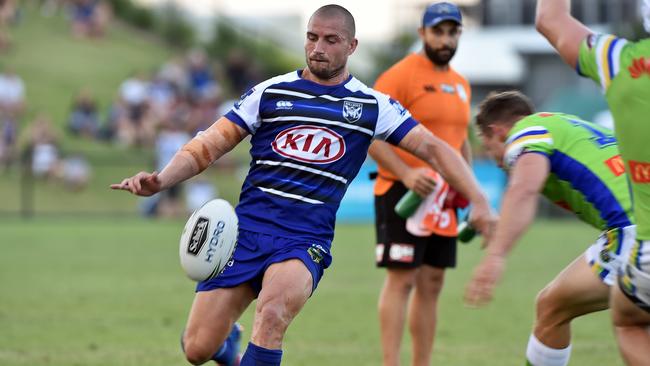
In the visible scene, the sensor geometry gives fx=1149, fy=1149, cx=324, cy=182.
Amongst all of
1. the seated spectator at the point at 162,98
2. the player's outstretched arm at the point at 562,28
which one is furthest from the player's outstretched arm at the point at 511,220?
the seated spectator at the point at 162,98

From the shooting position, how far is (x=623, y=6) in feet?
137

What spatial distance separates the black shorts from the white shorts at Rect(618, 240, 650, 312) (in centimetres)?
286

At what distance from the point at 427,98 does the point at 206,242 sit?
2692mm

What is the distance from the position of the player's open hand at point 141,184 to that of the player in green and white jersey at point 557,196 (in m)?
1.76

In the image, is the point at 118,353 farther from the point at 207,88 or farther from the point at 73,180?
the point at 207,88

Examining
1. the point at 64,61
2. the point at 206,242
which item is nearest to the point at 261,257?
the point at 206,242

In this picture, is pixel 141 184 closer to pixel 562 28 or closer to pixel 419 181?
pixel 419 181

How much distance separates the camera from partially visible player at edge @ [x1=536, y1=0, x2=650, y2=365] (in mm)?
4793

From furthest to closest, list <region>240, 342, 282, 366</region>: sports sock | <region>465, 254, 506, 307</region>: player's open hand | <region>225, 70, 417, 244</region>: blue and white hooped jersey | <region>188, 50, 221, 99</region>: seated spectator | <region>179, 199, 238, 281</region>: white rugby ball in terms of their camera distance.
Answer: <region>188, 50, 221, 99</region>: seated spectator, <region>225, 70, 417, 244</region>: blue and white hooped jersey, <region>179, 199, 238, 281</region>: white rugby ball, <region>240, 342, 282, 366</region>: sports sock, <region>465, 254, 506, 307</region>: player's open hand

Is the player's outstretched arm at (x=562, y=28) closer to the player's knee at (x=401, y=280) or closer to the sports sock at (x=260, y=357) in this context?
the sports sock at (x=260, y=357)

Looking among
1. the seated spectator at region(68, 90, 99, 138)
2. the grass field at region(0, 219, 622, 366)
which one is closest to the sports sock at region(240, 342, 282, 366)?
the grass field at region(0, 219, 622, 366)

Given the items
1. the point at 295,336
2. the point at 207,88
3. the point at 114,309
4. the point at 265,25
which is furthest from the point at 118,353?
the point at 265,25

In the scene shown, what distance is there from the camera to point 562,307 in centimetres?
627

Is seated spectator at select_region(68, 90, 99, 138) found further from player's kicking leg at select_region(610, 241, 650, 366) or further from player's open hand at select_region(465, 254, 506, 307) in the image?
player's open hand at select_region(465, 254, 506, 307)
